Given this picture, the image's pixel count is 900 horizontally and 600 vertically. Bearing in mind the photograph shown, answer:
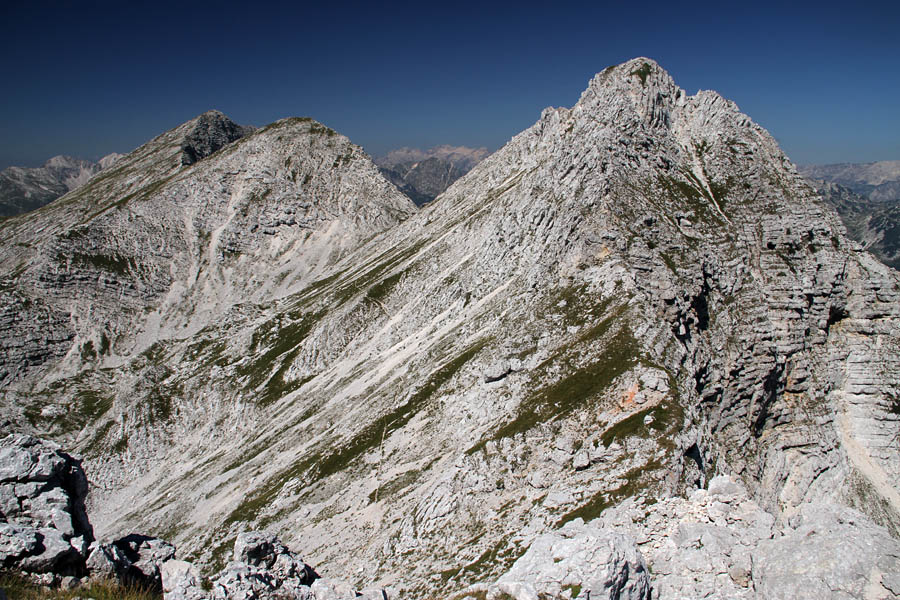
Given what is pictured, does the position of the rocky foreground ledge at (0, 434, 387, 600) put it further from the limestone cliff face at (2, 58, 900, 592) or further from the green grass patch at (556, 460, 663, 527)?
the limestone cliff face at (2, 58, 900, 592)

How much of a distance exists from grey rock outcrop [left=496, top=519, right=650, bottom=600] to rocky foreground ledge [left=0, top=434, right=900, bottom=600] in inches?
1.7

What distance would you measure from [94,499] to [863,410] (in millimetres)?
123197

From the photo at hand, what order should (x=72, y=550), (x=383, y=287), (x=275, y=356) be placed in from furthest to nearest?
(x=275, y=356)
(x=383, y=287)
(x=72, y=550)

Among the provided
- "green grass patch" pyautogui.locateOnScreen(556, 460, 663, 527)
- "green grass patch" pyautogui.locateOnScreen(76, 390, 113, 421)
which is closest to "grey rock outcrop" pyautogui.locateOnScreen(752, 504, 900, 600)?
"green grass patch" pyautogui.locateOnScreen(556, 460, 663, 527)

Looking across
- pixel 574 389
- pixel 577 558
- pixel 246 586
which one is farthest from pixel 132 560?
pixel 574 389

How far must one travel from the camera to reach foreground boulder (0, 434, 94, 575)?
44.3ft

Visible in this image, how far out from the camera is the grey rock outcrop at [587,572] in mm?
18672

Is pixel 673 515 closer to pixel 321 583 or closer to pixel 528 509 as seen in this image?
pixel 528 509

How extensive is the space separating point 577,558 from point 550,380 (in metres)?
26.5

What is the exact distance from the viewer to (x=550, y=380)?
149 feet

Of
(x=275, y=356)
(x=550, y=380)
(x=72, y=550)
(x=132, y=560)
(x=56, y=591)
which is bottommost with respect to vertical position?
(x=550, y=380)

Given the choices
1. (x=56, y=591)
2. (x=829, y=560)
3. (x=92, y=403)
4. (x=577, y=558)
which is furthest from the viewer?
(x=92, y=403)

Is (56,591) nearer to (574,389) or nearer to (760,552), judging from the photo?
(760,552)

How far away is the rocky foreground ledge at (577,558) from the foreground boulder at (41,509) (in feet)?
0.12
